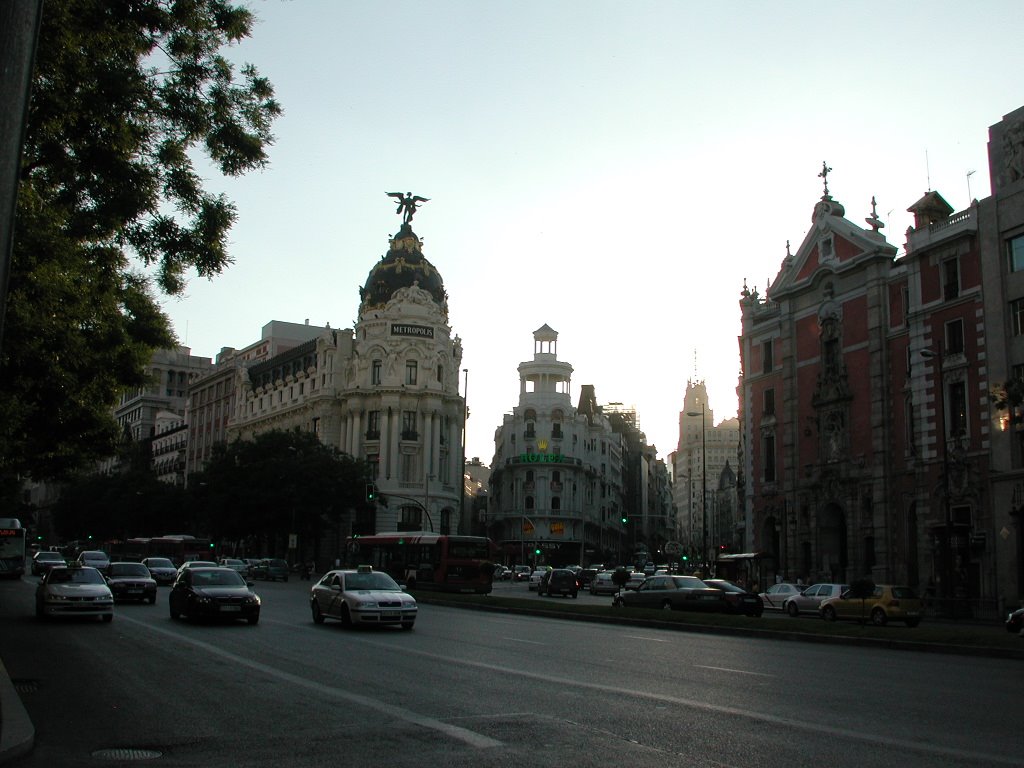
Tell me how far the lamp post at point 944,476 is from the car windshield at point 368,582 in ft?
72.7

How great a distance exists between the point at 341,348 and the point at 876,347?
55.2 meters

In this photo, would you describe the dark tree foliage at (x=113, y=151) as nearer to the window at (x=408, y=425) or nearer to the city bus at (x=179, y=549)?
the city bus at (x=179, y=549)

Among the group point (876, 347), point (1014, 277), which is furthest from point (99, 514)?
point (1014, 277)

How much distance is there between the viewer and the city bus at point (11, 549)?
51.3 metres

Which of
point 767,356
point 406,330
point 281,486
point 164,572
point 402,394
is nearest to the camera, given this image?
point 164,572

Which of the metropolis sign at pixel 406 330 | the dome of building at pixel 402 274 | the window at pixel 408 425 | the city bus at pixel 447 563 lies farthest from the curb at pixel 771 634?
the dome of building at pixel 402 274

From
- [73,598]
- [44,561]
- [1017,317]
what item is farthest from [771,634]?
[44,561]

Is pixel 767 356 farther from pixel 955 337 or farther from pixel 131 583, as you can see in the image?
pixel 131 583

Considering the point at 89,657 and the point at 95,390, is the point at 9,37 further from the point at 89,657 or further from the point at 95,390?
the point at 95,390

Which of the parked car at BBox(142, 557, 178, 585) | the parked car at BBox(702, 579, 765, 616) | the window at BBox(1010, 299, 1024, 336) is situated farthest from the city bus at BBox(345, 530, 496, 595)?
the window at BBox(1010, 299, 1024, 336)

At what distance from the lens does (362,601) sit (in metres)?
22.2

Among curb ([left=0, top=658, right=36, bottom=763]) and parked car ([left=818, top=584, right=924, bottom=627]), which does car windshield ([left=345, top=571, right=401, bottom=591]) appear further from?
parked car ([left=818, top=584, right=924, bottom=627])

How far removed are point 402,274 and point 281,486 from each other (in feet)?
75.3

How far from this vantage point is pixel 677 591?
1289 inches
